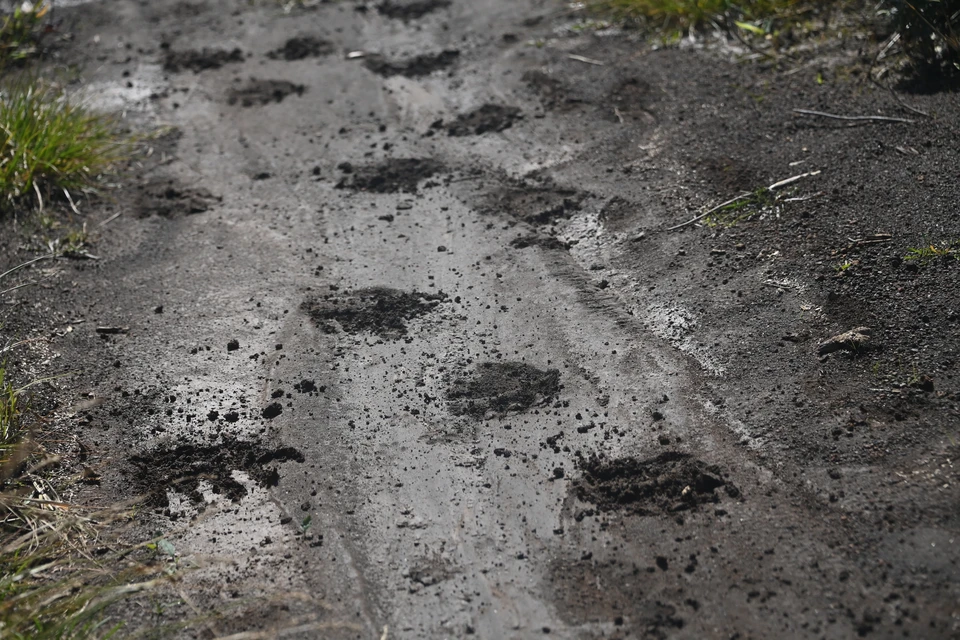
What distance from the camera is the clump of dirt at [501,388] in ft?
11.0

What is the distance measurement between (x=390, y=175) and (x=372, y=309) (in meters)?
1.17

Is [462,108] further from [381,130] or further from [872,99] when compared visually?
[872,99]

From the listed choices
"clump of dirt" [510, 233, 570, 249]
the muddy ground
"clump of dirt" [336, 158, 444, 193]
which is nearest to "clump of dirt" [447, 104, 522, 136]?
the muddy ground

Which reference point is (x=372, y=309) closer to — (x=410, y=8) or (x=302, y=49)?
(x=302, y=49)

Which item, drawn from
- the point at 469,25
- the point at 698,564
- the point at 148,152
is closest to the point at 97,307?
the point at 148,152

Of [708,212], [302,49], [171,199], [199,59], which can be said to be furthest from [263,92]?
[708,212]

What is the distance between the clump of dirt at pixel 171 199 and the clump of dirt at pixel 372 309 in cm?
120

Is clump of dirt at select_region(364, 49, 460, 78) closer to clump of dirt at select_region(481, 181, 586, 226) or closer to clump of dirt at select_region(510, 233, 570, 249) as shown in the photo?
clump of dirt at select_region(481, 181, 586, 226)

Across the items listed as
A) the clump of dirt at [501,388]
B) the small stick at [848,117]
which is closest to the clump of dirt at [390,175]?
the clump of dirt at [501,388]

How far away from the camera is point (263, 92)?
5.75m

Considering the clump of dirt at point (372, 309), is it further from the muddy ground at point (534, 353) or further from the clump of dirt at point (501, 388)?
the clump of dirt at point (501, 388)

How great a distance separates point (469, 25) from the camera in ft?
20.6

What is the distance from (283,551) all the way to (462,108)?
3.23m

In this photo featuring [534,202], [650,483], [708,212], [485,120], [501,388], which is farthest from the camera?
[485,120]
